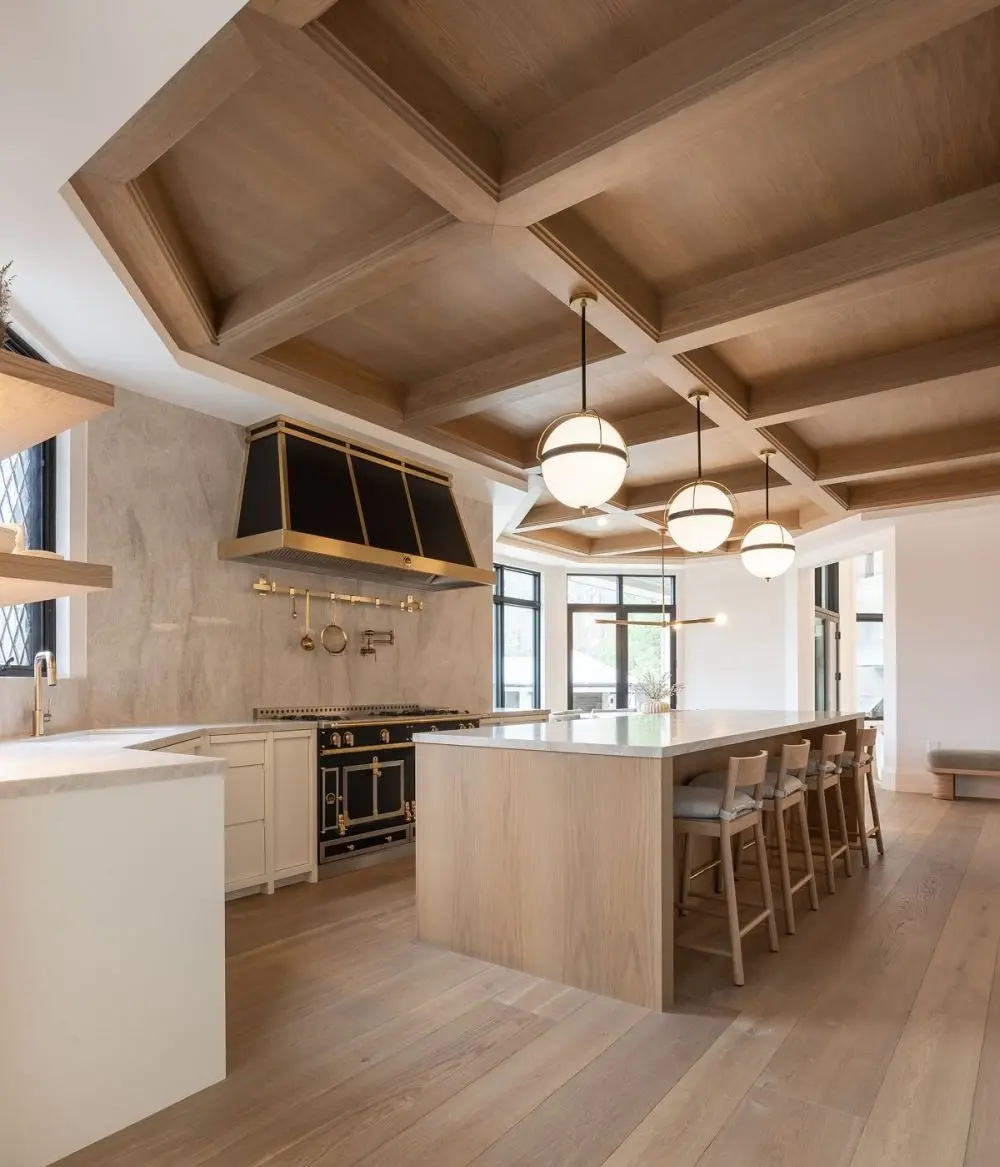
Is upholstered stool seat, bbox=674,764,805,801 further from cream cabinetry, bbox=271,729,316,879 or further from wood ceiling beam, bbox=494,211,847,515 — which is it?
cream cabinetry, bbox=271,729,316,879

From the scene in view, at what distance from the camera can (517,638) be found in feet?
32.6

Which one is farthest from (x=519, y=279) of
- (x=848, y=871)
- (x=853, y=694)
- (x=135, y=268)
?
(x=853, y=694)

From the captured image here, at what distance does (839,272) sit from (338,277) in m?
1.87

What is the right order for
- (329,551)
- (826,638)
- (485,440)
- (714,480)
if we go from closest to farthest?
1. (329,551)
2. (485,440)
3. (714,480)
4. (826,638)

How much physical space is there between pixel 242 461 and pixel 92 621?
1.31 meters

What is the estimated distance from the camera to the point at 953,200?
2717mm

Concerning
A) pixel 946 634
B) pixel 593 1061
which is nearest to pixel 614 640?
pixel 946 634

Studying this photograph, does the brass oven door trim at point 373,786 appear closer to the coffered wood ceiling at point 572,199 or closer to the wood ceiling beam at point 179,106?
the coffered wood ceiling at point 572,199

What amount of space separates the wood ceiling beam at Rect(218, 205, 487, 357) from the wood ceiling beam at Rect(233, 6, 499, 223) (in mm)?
197

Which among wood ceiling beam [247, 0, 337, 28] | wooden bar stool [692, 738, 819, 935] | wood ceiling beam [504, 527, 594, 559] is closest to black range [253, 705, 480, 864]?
wooden bar stool [692, 738, 819, 935]

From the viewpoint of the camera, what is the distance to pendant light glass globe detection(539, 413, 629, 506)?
2.97 meters

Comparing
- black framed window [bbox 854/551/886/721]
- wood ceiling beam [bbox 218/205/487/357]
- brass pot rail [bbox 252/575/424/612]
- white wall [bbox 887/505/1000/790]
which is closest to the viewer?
wood ceiling beam [bbox 218/205/487/357]

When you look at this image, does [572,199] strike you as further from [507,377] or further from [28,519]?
[28,519]

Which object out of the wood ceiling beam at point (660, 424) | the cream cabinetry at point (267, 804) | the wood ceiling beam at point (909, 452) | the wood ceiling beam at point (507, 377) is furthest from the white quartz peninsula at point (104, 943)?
the wood ceiling beam at point (909, 452)
